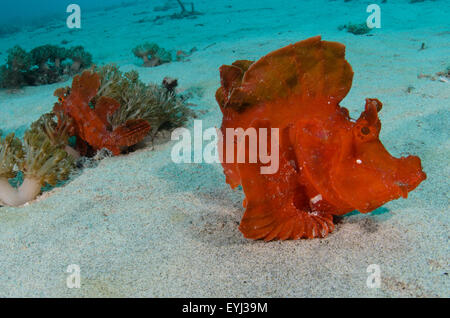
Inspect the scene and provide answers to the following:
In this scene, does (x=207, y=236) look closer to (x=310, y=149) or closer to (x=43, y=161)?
(x=310, y=149)

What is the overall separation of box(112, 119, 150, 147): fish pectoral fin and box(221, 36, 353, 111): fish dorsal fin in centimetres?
250

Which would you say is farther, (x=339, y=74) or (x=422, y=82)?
(x=422, y=82)

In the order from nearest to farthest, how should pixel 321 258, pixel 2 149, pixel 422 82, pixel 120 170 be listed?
1. pixel 321 258
2. pixel 2 149
3. pixel 120 170
4. pixel 422 82

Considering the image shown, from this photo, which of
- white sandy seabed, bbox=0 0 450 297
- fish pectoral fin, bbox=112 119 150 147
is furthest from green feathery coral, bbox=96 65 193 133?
white sandy seabed, bbox=0 0 450 297

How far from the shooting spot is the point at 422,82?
19.2 ft

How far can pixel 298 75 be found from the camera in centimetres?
211

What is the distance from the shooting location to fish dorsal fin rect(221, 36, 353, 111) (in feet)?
6.73

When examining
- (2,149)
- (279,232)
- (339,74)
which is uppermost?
(339,74)

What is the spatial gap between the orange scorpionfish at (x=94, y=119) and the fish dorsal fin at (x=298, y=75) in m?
2.56

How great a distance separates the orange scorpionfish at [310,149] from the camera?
1.96 metres

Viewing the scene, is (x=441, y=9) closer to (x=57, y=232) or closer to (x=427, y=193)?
(x=427, y=193)

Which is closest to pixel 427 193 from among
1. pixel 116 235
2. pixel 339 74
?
pixel 339 74

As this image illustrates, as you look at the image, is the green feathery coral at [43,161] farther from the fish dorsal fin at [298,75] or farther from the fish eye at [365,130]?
the fish eye at [365,130]

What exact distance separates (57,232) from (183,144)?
89.6 inches
